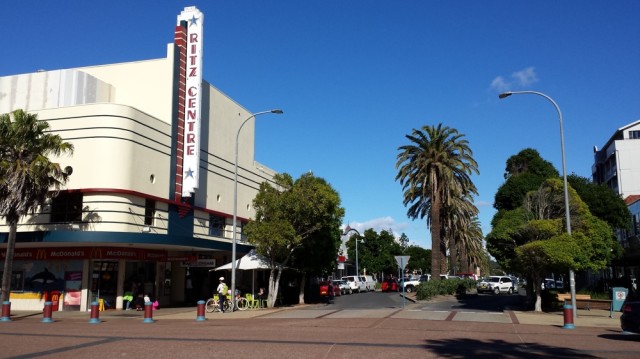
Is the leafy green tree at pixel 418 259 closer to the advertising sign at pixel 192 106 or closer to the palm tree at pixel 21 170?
the advertising sign at pixel 192 106

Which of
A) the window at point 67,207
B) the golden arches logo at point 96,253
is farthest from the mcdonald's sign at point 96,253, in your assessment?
the window at point 67,207

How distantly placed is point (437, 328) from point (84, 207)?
56.0 feet

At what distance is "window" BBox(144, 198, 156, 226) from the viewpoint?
90.8 ft

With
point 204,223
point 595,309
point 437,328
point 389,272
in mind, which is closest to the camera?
point 437,328

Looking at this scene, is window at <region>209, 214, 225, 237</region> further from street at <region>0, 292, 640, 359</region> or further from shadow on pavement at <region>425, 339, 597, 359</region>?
shadow on pavement at <region>425, 339, 597, 359</region>

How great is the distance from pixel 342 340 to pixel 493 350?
12.3ft

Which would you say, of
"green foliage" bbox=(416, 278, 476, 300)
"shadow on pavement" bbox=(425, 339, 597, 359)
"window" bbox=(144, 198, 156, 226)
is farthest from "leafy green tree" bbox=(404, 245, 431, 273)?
"shadow on pavement" bbox=(425, 339, 597, 359)

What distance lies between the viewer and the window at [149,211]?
27.7m

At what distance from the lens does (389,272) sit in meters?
88.8

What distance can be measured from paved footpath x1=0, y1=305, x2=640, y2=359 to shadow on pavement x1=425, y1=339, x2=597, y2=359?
0.8 inches

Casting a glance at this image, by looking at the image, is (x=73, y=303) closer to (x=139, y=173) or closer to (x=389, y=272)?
(x=139, y=173)

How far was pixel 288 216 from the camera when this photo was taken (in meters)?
30.4

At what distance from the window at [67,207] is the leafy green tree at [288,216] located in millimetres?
8647

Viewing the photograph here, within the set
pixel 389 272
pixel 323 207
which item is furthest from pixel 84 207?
pixel 389 272
